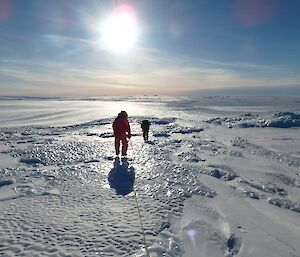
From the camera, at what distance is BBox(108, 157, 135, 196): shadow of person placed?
28.0 feet

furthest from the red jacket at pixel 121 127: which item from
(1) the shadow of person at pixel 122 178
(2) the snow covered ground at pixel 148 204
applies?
(1) the shadow of person at pixel 122 178

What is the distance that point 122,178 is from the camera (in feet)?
31.3

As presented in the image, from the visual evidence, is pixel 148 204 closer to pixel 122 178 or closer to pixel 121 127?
pixel 122 178

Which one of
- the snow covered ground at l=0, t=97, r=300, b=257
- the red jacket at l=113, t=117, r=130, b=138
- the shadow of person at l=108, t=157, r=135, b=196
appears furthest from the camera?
the red jacket at l=113, t=117, r=130, b=138

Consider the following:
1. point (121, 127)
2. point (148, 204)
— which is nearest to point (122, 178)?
point (148, 204)

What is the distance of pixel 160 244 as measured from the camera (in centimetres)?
571

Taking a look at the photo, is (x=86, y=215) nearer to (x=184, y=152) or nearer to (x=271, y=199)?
(x=271, y=199)

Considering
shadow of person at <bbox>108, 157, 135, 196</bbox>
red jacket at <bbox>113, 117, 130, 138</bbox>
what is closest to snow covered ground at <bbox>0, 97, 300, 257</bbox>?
shadow of person at <bbox>108, 157, 135, 196</bbox>

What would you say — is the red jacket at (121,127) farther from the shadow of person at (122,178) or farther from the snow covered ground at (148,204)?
the shadow of person at (122,178)

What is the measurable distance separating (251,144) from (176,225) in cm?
1279

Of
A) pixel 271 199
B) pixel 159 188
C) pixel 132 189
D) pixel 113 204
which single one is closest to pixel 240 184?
pixel 271 199

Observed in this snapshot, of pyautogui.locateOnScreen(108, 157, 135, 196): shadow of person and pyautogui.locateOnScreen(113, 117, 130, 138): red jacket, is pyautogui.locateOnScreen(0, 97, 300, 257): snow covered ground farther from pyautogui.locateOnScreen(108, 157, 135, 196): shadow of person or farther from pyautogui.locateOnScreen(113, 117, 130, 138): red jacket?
pyautogui.locateOnScreen(113, 117, 130, 138): red jacket

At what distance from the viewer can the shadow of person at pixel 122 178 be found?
8.54 meters

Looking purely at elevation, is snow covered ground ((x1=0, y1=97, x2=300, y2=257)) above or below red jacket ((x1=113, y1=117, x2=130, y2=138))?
below
